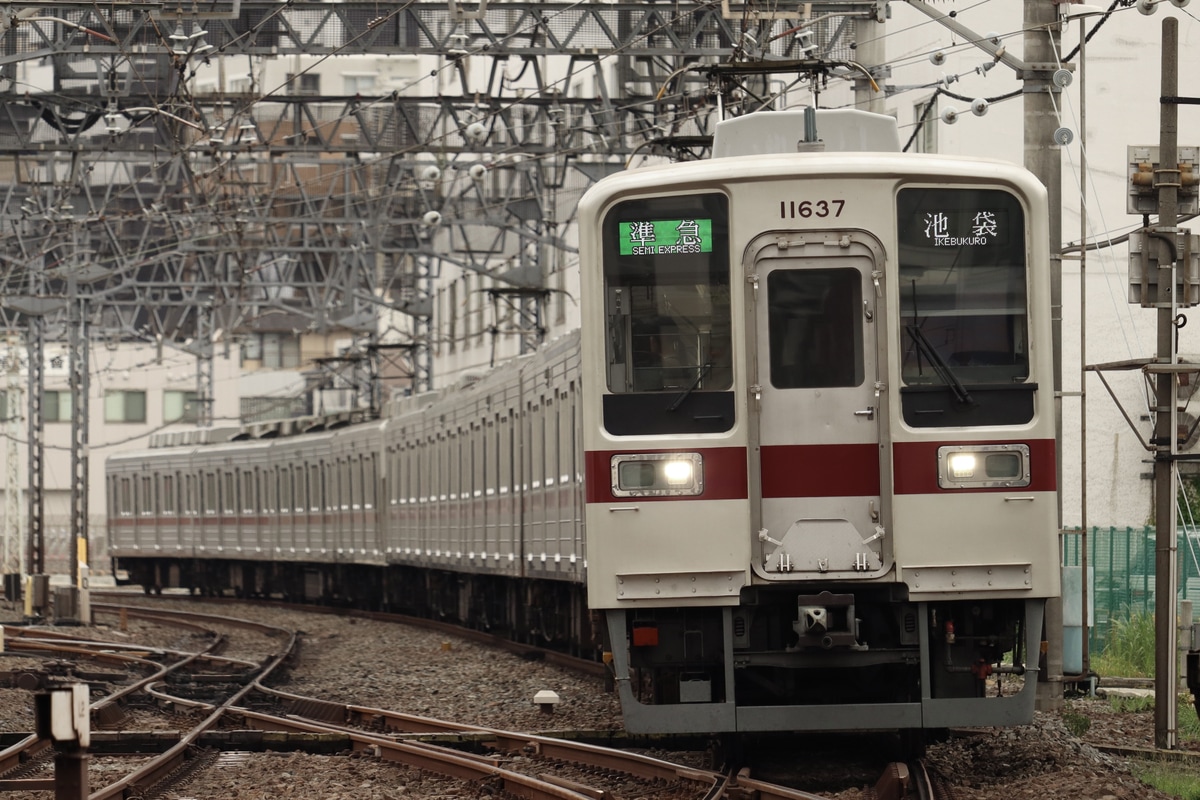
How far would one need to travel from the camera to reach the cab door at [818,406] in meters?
9.05

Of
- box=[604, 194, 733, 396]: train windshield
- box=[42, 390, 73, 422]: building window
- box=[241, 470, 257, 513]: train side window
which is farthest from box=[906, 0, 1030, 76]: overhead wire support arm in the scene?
box=[42, 390, 73, 422]: building window

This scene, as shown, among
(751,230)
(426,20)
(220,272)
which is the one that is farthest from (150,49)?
(220,272)

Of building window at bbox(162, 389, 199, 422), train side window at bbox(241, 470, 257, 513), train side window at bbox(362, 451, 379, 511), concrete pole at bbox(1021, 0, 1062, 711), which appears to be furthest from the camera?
building window at bbox(162, 389, 199, 422)

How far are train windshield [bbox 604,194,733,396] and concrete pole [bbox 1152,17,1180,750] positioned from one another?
2854mm

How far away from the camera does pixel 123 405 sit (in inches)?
2761

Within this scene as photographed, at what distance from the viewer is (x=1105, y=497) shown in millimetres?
26734

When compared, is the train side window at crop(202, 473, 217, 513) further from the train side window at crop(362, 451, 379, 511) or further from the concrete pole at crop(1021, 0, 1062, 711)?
the concrete pole at crop(1021, 0, 1062, 711)

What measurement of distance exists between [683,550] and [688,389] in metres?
0.71

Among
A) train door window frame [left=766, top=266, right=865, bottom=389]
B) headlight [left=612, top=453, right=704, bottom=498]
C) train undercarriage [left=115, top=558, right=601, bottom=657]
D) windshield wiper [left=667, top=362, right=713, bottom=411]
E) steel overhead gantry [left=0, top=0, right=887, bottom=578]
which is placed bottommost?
train undercarriage [left=115, top=558, right=601, bottom=657]

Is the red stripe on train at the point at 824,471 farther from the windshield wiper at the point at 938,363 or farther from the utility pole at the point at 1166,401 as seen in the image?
the utility pole at the point at 1166,401

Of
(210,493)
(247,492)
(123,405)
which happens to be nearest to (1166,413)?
(247,492)

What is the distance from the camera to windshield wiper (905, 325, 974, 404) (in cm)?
907

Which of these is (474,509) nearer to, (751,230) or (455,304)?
(751,230)

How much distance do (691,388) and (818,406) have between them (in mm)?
569
